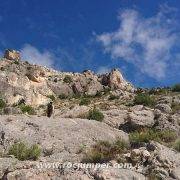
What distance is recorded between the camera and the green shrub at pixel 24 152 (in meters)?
17.5

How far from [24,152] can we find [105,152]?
3100 millimetres

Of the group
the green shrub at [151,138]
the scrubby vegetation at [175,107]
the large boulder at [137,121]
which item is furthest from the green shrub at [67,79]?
the green shrub at [151,138]

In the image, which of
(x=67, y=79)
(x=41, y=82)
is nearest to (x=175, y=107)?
(x=41, y=82)

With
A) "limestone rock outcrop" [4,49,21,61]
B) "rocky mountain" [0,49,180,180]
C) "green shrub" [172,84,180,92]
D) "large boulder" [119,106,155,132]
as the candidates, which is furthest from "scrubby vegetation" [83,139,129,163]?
"limestone rock outcrop" [4,49,21,61]

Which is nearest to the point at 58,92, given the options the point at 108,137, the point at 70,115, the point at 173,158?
the point at 70,115

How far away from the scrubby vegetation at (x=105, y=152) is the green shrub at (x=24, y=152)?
1.99m

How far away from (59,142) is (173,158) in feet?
19.0

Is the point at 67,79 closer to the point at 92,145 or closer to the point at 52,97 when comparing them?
the point at 52,97

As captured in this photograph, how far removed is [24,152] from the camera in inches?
698

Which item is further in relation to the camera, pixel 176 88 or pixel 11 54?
pixel 11 54

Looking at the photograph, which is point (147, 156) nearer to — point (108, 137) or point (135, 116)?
point (108, 137)

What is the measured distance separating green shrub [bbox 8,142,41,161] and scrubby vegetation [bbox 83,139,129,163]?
199 cm

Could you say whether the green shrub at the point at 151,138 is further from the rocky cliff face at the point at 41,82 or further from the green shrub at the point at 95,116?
the rocky cliff face at the point at 41,82

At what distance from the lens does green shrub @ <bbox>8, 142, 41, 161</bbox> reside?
17.5m
